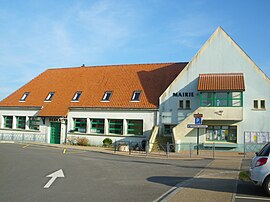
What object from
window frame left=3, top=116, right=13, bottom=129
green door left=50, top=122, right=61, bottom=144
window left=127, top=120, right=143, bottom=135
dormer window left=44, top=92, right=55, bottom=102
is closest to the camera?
window left=127, top=120, right=143, bottom=135

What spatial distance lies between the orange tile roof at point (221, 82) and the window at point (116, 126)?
30.3 feet

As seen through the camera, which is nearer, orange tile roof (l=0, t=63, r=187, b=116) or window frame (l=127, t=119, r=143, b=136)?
window frame (l=127, t=119, r=143, b=136)

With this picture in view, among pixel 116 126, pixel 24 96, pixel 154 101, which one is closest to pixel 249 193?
pixel 154 101

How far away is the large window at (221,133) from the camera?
28.4m

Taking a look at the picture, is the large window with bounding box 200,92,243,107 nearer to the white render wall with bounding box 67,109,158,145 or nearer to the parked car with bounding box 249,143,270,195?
the white render wall with bounding box 67,109,158,145

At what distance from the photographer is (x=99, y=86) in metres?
36.9

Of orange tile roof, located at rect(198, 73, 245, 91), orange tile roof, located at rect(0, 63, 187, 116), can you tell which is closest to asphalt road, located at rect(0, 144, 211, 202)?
orange tile roof, located at rect(198, 73, 245, 91)

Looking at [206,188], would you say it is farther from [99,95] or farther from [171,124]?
[99,95]

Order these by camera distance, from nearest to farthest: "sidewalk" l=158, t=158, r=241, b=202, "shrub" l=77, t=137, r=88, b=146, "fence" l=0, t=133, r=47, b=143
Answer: "sidewalk" l=158, t=158, r=241, b=202 → "shrub" l=77, t=137, r=88, b=146 → "fence" l=0, t=133, r=47, b=143

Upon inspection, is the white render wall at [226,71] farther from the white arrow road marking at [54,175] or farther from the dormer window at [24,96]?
the dormer window at [24,96]

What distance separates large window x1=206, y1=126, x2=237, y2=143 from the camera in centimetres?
2841

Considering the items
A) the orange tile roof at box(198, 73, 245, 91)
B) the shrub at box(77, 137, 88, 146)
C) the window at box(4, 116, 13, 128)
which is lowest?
the shrub at box(77, 137, 88, 146)

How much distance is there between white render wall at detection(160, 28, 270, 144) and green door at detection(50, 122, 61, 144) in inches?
492

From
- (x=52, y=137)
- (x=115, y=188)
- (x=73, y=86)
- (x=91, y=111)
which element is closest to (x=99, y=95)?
(x=91, y=111)
